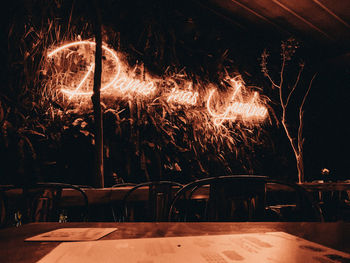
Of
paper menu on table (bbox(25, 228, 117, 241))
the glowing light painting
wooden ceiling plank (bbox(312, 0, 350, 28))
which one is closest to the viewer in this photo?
paper menu on table (bbox(25, 228, 117, 241))

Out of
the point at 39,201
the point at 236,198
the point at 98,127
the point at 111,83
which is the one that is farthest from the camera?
the point at 111,83

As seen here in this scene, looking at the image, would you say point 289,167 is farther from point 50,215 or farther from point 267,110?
point 50,215

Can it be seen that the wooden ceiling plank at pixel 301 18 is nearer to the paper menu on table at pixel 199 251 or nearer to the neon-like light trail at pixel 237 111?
the neon-like light trail at pixel 237 111

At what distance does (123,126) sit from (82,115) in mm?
553

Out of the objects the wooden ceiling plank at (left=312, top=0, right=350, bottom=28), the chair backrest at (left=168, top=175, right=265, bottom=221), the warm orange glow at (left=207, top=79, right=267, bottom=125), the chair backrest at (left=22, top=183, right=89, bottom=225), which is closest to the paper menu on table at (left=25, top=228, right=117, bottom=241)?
the chair backrest at (left=168, top=175, right=265, bottom=221)

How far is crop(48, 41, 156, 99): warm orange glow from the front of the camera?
3.33 m

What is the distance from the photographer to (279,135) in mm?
5734

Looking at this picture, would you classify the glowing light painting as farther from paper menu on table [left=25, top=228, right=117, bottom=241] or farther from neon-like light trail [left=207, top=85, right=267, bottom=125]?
paper menu on table [left=25, top=228, right=117, bottom=241]

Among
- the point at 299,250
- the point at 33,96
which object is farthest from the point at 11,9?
the point at 299,250

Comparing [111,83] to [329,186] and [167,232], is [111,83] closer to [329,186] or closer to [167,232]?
[329,186]

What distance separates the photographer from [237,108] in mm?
5062

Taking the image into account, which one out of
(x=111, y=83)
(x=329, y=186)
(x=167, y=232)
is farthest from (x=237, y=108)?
(x=167, y=232)

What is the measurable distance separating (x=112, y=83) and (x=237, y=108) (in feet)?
8.33

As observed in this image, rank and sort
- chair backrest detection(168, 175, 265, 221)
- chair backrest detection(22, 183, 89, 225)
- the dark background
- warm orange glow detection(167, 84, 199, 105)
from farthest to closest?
1. warm orange glow detection(167, 84, 199, 105)
2. the dark background
3. chair backrest detection(22, 183, 89, 225)
4. chair backrest detection(168, 175, 265, 221)
